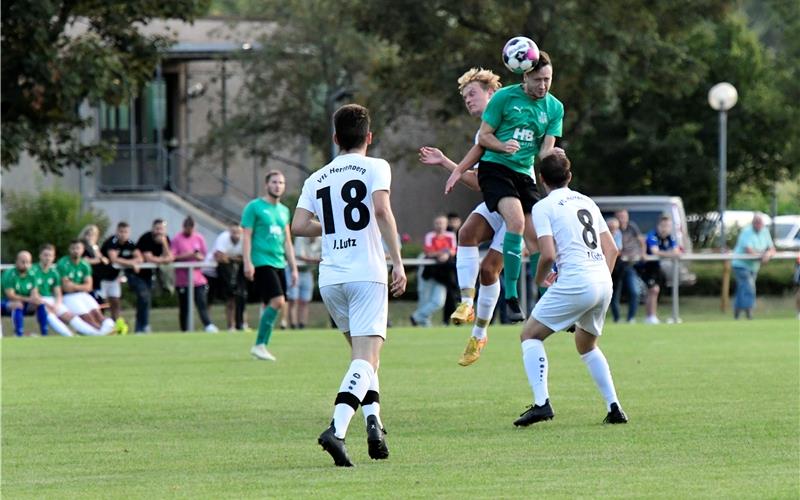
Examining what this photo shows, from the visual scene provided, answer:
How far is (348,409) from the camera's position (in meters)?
9.61

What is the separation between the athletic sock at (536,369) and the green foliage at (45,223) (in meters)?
27.5

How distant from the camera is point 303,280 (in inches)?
1132

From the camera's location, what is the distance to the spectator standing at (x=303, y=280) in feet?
94.2

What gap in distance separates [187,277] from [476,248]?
14860 mm

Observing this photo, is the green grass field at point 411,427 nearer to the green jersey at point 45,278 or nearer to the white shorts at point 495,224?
the white shorts at point 495,224

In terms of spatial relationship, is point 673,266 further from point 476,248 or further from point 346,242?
point 346,242

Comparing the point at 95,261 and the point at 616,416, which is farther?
the point at 95,261

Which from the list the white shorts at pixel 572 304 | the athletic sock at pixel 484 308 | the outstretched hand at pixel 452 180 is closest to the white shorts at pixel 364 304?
the white shorts at pixel 572 304

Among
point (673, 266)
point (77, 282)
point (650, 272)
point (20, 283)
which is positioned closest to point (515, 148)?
point (77, 282)

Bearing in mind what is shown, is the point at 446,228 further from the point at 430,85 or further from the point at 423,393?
the point at 423,393

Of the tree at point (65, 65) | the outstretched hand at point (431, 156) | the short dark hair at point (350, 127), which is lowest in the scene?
the outstretched hand at point (431, 156)

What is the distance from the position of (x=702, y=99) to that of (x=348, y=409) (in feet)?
137

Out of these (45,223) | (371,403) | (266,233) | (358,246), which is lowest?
(371,403)

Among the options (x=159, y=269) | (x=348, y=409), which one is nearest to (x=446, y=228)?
(x=159, y=269)
